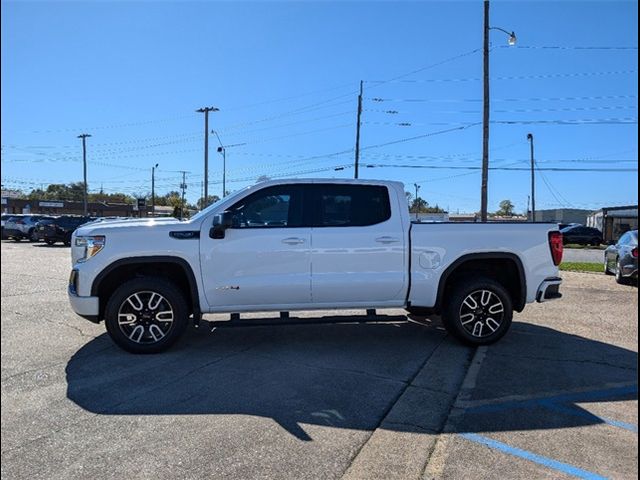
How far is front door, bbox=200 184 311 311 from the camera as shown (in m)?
5.57

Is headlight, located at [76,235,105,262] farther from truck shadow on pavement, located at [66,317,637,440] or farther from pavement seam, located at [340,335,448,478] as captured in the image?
pavement seam, located at [340,335,448,478]

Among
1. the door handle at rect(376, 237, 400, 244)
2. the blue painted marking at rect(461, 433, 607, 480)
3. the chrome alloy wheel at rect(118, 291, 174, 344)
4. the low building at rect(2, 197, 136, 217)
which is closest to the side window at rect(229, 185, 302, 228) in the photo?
the door handle at rect(376, 237, 400, 244)

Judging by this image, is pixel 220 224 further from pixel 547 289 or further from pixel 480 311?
pixel 547 289

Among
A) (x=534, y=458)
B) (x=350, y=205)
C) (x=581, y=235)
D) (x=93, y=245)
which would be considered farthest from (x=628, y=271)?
(x=581, y=235)

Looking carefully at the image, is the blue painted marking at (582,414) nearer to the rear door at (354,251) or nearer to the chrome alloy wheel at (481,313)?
the chrome alloy wheel at (481,313)

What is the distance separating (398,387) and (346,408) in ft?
2.29

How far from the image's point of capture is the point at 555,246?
608 centimetres

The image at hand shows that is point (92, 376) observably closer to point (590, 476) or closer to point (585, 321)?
point (590, 476)

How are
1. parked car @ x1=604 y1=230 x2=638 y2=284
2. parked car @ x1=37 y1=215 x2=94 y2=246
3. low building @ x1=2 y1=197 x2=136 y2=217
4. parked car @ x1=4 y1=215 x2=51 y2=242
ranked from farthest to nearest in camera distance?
low building @ x1=2 y1=197 x2=136 y2=217 → parked car @ x1=4 y1=215 x2=51 y2=242 → parked car @ x1=37 y1=215 x2=94 y2=246 → parked car @ x1=604 y1=230 x2=638 y2=284

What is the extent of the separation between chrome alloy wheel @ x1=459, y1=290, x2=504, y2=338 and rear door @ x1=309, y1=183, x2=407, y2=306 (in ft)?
2.51

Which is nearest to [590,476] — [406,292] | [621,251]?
[406,292]

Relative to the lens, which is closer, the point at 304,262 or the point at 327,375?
the point at 327,375

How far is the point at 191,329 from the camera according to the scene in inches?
264

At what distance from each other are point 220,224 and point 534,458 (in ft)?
11.7
